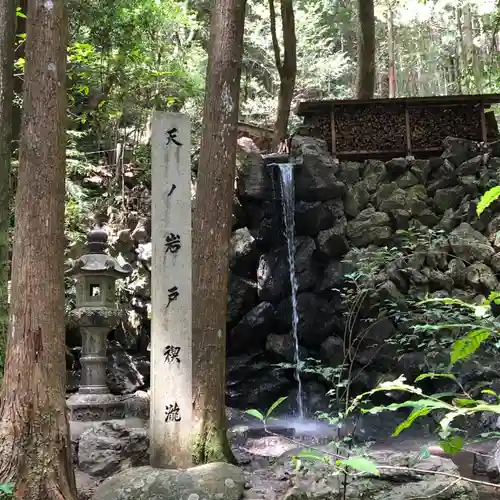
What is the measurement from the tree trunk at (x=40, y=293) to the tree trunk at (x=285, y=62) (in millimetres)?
8280

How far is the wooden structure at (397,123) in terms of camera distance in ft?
38.0

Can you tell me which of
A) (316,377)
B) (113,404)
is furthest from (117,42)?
(316,377)

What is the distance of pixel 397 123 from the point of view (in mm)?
11727

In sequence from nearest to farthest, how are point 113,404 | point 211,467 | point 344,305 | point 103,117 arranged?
point 211,467
point 113,404
point 344,305
point 103,117

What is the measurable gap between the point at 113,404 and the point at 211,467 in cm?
270

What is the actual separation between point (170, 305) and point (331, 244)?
6352 mm

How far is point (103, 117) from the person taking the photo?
1073 cm

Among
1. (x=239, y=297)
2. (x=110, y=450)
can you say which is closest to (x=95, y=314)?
(x=110, y=450)

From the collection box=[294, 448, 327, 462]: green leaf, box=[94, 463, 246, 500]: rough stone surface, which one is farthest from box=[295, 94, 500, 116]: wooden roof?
box=[294, 448, 327, 462]: green leaf

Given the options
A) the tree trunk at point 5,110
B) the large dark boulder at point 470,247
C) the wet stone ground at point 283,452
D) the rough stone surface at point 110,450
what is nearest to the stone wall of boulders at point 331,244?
the large dark boulder at point 470,247

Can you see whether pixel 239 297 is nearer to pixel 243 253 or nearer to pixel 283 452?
pixel 243 253

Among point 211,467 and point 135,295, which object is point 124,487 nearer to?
point 211,467

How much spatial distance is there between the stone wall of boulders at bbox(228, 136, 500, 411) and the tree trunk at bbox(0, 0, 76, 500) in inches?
252

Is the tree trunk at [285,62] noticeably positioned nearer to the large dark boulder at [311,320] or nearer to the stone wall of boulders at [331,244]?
the stone wall of boulders at [331,244]
